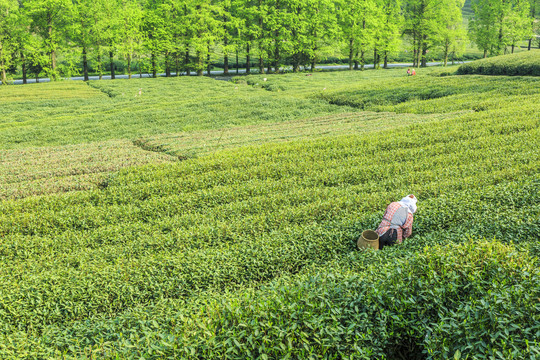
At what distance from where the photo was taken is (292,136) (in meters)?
20.4

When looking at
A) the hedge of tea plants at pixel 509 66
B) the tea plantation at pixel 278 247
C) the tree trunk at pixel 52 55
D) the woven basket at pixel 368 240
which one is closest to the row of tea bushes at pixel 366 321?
the tea plantation at pixel 278 247

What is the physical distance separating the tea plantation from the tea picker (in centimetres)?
41

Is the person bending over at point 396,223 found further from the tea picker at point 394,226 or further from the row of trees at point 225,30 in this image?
the row of trees at point 225,30

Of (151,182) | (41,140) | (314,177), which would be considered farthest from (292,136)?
(41,140)

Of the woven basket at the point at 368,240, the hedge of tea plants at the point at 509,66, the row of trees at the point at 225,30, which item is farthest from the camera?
the row of trees at the point at 225,30

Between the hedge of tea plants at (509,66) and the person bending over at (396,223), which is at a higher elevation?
the hedge of tea plants at (509,66)

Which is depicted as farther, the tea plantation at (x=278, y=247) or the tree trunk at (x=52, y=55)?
the tree trunk at (x=52, y=55)

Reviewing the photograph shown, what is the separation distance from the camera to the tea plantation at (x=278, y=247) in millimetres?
5125

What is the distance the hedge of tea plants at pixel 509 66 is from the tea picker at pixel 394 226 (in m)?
33.9

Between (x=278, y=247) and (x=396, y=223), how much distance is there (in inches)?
109

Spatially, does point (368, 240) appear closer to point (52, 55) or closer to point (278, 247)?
point (278, 247)

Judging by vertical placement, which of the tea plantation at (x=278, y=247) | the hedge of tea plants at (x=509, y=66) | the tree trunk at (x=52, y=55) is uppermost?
the tree trunk at (x=52, y=55)

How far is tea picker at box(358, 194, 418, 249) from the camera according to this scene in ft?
27.6

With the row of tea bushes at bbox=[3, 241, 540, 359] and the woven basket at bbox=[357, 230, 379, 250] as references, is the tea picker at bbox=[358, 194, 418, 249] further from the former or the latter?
the row of tea bushes at bbox=[3, 241, 540, 359]
